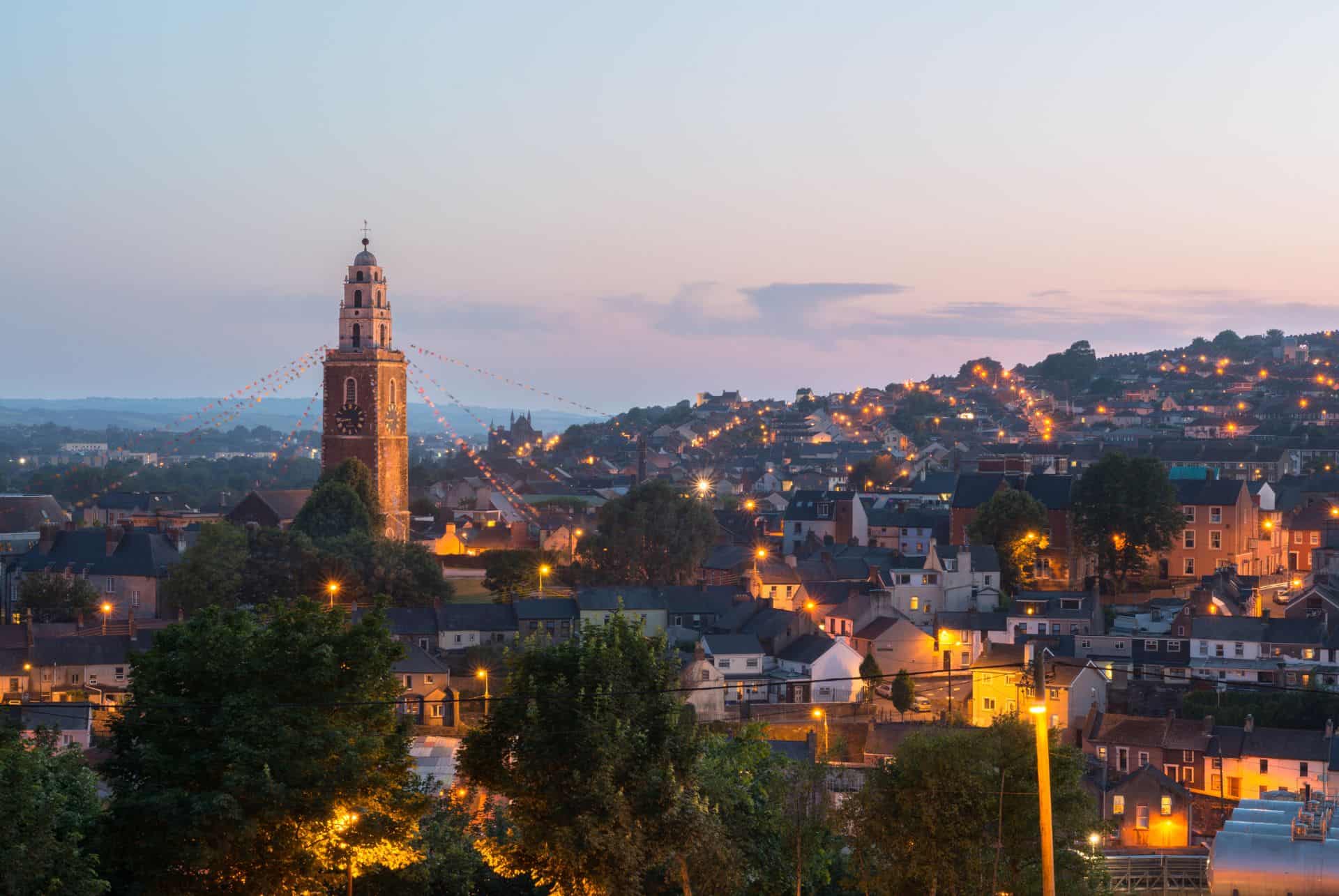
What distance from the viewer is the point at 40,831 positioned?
18.0 meters

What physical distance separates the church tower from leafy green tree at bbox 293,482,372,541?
19.3 ft

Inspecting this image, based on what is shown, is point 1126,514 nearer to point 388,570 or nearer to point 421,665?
point 388,570

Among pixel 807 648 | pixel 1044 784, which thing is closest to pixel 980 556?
pixel 807 648

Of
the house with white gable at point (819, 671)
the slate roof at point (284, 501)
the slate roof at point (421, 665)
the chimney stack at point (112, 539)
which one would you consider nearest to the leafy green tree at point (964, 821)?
the house with white gable at point (819, 671)

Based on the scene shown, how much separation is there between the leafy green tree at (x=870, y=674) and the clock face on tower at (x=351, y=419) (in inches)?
1159

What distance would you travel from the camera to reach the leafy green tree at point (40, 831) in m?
17.8

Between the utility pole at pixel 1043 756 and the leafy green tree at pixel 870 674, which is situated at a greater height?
the utility pole at pixel 1043 756

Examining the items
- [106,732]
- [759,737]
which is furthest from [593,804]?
[106,732]

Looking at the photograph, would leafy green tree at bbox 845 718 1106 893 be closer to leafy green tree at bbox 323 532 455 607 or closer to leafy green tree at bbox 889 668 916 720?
leafy green tree at bbox 889 668 916 720

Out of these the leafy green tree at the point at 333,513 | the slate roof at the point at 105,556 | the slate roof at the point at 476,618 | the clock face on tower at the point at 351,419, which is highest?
the clock face on tower at the point at 351,419

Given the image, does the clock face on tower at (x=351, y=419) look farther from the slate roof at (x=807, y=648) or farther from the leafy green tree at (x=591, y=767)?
the leafy green tree at (x=591, y=767)

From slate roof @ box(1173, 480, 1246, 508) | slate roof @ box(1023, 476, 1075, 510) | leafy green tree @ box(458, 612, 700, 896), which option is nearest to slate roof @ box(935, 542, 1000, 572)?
slate roof @ box(1023, 476, 1075, 510)

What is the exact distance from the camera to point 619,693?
71.2ft

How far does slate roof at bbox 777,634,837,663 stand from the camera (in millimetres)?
52062
